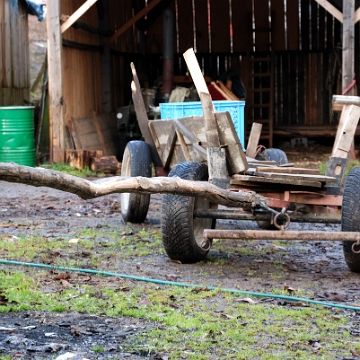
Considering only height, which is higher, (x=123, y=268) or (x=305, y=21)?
(x=305, y=21)

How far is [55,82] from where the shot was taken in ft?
43.2

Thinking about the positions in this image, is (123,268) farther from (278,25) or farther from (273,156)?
(278,25)

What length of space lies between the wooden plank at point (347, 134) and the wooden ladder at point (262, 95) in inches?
483

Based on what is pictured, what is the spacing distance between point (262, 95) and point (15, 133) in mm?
8853

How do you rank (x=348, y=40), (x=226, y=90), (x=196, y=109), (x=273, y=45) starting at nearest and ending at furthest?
(x=196, y=109) < (x=348, y=40) < (x=226, y=90) < (x=273, y=45)

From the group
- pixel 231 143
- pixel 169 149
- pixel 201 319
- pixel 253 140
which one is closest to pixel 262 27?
pixel 253 140

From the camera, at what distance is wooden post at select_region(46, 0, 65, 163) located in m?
13.1

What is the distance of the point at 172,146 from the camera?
7.88m

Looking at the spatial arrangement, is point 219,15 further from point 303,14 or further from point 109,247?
point 109,247

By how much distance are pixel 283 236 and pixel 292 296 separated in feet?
1.93

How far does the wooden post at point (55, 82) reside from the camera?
1312cm

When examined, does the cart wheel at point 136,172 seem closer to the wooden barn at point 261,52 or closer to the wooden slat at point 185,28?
the wooden barn at point 261,52

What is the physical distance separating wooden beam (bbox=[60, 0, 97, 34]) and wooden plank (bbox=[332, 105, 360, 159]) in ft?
24.8

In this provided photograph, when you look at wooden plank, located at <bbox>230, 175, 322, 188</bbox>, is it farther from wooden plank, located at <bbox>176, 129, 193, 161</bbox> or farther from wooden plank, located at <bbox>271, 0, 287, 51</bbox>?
wooden plank, located at <bbox>271, 0, 287, 51</bbox>
